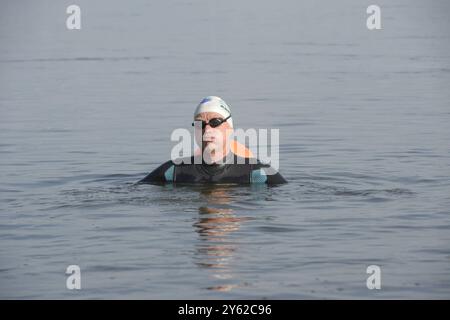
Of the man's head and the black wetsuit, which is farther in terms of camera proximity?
the black wetsuit

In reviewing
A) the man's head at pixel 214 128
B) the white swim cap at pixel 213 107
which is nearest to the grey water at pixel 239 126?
the man's head at pixel 214 128

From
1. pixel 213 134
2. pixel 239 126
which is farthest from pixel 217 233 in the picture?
pixel 239 126

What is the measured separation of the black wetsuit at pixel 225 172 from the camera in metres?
12.8

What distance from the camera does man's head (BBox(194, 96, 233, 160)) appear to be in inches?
496

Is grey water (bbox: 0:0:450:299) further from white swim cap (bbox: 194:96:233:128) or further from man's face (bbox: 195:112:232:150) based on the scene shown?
white swim cap (bbox: 194:96:233:128)

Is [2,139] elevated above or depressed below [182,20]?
below

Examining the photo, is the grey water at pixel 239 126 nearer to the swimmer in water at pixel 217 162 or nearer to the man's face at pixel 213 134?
the swimmer in water at pixel 217 162

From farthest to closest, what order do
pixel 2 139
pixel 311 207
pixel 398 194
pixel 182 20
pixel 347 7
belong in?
pixel 347 7, pixel 182 20, pixel 2 139, pixel 398 194, pixel 311 207

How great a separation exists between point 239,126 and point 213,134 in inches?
216

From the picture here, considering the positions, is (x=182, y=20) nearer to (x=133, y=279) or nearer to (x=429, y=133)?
(x=429, y=133)

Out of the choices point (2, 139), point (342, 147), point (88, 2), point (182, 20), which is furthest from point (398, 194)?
point (88, 2)
